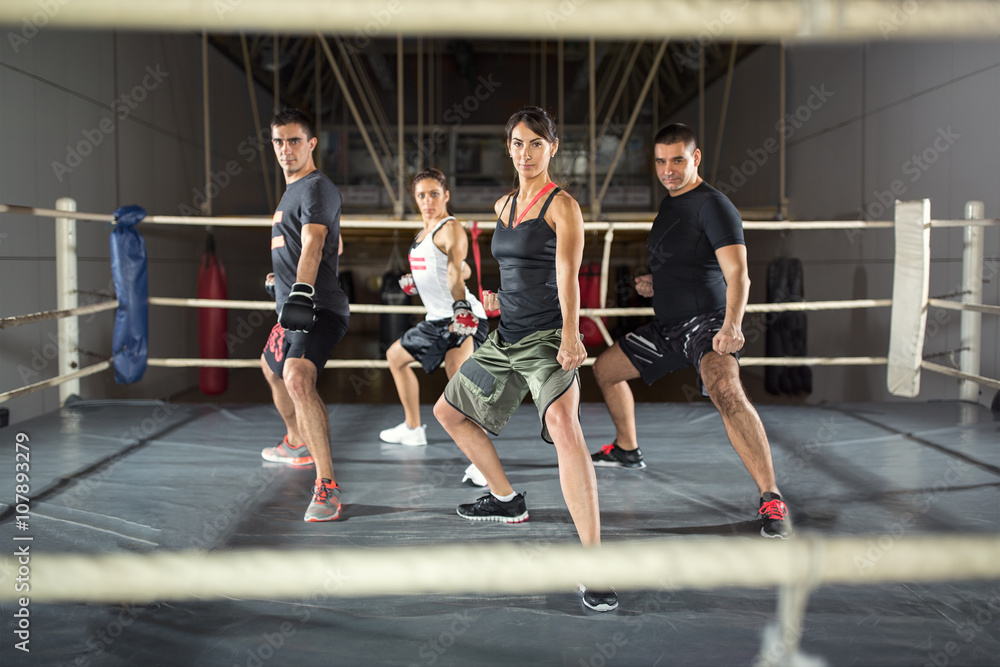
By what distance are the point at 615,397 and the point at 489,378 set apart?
0.85 meters

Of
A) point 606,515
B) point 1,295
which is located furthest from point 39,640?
point 1,295

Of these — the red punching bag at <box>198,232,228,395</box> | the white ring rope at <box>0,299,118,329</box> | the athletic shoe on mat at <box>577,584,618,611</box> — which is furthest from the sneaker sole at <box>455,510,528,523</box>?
the red punching bag at <box>198,232,228,395</box>

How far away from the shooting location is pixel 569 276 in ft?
5.68

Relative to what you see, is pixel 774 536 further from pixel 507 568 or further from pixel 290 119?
pixel 290 119

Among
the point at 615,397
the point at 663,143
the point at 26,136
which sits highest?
the point at 26,136

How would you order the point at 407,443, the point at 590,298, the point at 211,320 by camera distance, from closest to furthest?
the point at 407,443 < the point at 211,320 < the point at 590,298

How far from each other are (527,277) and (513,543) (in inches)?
27.3

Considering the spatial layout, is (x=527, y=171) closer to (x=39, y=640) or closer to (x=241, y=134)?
(x=39, y=640)

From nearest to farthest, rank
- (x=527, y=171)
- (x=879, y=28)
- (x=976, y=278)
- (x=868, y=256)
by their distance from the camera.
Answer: (x=879, y=28) < (x=527, y=171) < (x=976, y=278) < (x=868, y=256)

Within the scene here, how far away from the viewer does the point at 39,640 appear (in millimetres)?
1413

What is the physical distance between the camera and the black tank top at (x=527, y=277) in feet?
6.00

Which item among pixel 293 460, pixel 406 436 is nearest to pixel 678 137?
pixel 406 436

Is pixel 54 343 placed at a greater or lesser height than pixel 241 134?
lesser

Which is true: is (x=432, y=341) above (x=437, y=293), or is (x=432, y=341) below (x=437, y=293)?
below
